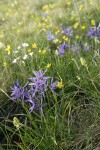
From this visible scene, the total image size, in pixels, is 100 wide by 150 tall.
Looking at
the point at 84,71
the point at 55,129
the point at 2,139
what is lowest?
the point at 2,139

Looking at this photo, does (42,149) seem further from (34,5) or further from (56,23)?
(34,5)

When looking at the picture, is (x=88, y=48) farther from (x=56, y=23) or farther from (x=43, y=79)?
(x=56, y=23)

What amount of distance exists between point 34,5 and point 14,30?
1.45 meters

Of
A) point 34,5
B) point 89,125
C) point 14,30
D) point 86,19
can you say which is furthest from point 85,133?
point 34,5

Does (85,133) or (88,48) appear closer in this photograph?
(85,133)

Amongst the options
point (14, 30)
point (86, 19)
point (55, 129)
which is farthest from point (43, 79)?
point (14, 30)

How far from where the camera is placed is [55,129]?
6.43 ft

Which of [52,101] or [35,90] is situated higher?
[35,90]

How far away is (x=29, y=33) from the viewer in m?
4.54

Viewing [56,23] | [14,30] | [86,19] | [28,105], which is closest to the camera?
[28,105]

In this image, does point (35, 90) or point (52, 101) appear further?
point (52, 101)

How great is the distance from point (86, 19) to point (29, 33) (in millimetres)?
985

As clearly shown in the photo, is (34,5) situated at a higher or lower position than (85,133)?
higher

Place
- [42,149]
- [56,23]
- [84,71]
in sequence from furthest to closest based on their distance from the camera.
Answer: [56,23], [84,71], [42,149]
